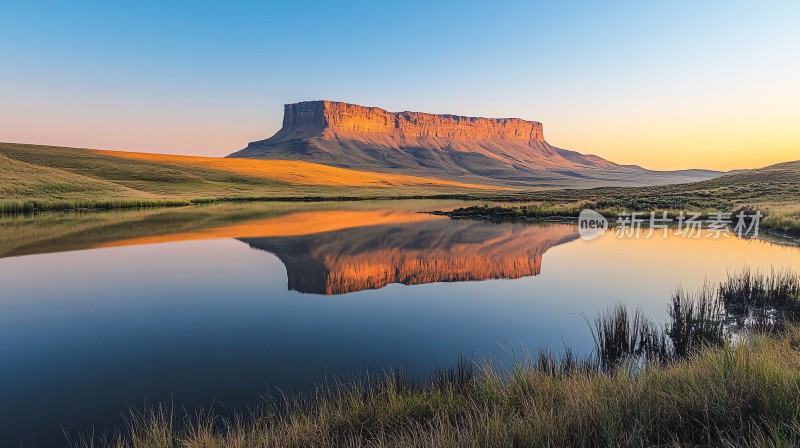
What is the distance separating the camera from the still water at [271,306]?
6652 mm

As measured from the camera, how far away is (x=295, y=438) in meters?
3.96

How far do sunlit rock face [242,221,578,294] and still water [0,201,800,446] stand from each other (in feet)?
0.45

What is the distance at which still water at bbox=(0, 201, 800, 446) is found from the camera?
6652 mm

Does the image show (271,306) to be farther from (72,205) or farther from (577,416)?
(72,205)

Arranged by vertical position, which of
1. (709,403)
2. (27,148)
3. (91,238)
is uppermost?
(27,148)

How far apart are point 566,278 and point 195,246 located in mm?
18850

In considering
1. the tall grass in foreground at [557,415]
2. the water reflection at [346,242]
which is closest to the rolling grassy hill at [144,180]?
the water reflection at [346,242]

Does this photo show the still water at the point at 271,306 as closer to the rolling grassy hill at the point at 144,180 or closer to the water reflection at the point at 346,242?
the water reflection at the point at 346,242

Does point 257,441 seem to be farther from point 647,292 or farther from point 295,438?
point 647,292

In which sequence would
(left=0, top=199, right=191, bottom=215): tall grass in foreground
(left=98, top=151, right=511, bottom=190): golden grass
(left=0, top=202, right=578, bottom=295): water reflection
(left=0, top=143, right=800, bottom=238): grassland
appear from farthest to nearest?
(left=98, top=151, right=511, bottom=190): golden grass < (left=0, top=143, right=800, bottom=238): grassland < (left=0, top=199, right=191, bottom=215): tall grass in foreground < (left=0, top=202, right=578, bottom=295): water reflection

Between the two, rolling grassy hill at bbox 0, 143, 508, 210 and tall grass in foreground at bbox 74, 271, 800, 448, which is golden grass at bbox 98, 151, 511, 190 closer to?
rolling grassy hill at bbox 0, 143, 508, 210

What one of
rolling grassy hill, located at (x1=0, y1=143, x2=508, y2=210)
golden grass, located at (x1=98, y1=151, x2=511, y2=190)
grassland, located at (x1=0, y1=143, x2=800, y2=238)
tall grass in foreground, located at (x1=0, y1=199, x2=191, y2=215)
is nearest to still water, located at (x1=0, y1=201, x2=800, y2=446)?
grassland, located at (x1=0, y1=143, x2=800, y2=238)

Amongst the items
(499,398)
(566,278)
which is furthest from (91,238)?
(499,398)

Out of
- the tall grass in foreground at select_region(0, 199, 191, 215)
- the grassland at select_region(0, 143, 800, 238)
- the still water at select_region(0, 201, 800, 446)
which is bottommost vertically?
the still water at select_region(0, 201, 800, 446)
